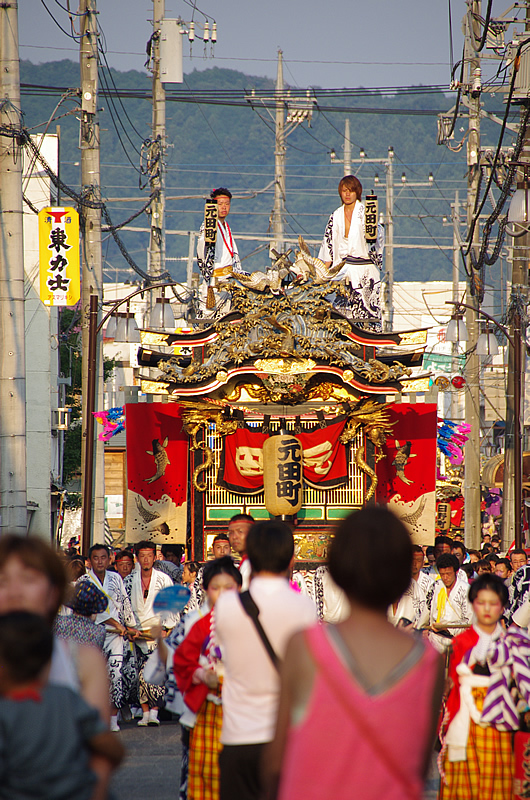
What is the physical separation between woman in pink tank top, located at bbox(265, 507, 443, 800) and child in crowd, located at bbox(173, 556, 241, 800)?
8.64ft

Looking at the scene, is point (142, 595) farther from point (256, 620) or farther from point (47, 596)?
point (47, 596)

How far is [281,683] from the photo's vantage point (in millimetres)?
3195

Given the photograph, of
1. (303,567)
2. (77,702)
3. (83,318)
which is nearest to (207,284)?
(83,318)

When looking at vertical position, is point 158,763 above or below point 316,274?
below

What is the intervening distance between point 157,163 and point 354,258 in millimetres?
8679

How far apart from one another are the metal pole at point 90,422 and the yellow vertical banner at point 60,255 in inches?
31.6

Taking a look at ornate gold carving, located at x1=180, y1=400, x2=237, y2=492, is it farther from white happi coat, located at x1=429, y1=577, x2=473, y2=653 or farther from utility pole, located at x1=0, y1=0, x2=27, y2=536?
white happi coat, located at x1=429, y1=577, x2=473, y2=653

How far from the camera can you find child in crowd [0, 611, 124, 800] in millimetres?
3256

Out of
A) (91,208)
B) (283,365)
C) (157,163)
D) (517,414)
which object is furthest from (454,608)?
(157,163)

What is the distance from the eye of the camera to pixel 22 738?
3.25 metres

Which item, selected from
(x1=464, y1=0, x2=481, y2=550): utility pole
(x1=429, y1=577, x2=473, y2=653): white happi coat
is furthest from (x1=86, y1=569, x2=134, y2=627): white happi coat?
(x1=464, y1=0, x2=481, y2=550): utility pole

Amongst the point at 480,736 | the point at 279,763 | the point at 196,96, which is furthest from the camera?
the point at 196,96

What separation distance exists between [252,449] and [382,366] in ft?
8.53

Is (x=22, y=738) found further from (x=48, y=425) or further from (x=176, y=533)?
(x=48, y=425)
